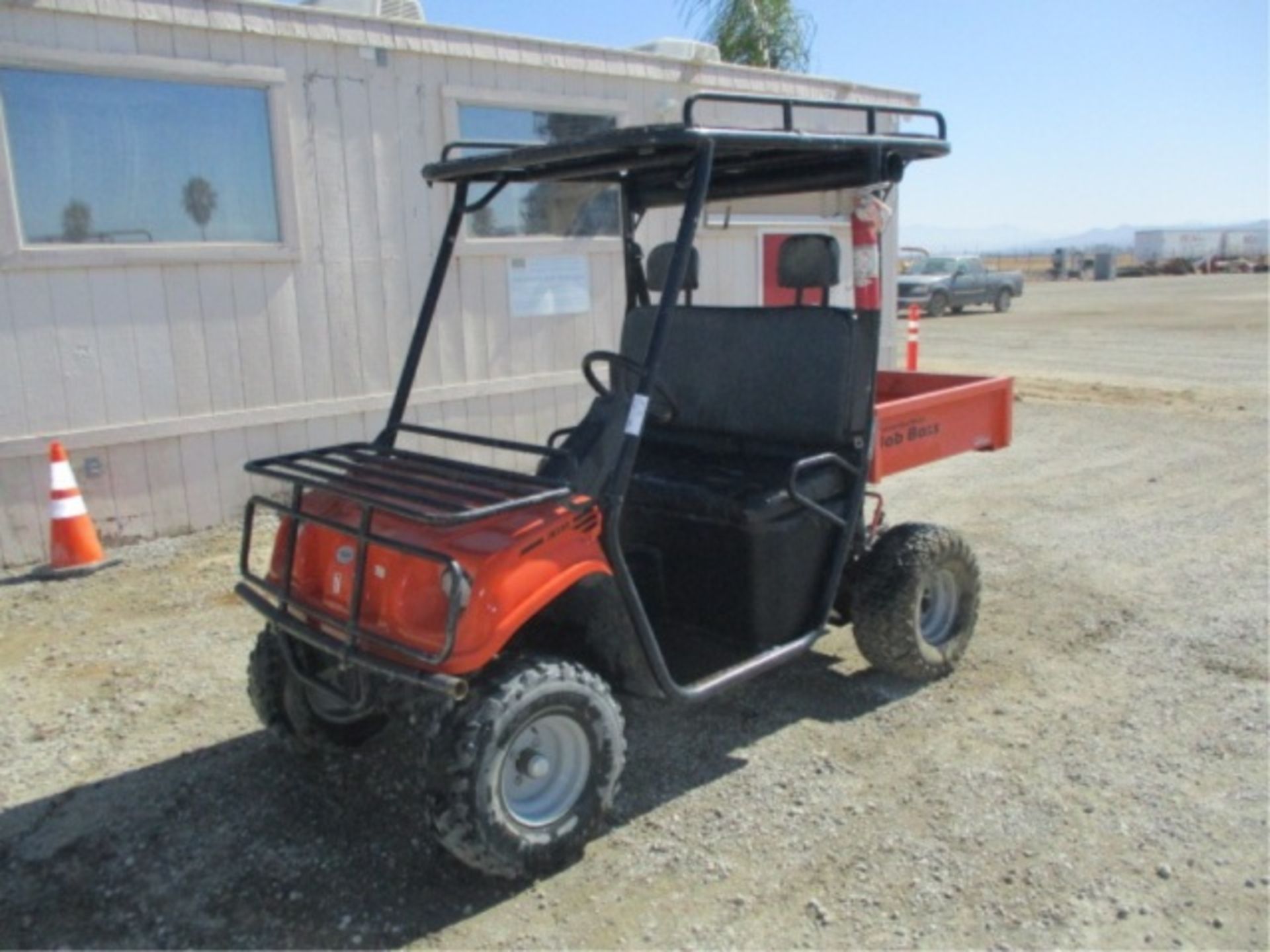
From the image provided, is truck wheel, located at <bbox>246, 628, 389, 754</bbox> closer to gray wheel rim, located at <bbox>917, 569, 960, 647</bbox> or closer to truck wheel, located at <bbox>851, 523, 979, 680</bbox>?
truck wheel, located at <bbox>851, 523, 979, 680</bbox>

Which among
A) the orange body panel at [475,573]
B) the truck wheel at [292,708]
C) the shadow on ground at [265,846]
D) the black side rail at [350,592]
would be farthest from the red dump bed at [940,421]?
the truck wheel at [292,708]

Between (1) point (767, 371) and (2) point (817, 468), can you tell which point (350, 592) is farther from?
(1) point (767, 371)

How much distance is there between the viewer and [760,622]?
3521 millimetres

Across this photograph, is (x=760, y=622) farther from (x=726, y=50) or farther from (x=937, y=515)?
(x=726, y=50)

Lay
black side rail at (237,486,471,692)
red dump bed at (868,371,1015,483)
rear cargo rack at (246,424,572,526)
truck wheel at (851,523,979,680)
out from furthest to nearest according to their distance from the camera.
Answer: red dump bed at (868,371,1015,483), truck wheel at (851,523,979,680), rear cargo rack at (246,424,572,526), black side rail at (237,486,471,692)

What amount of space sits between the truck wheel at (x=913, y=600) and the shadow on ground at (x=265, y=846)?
246mm

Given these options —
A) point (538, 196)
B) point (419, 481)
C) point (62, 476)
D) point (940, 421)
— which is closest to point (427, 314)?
point (419, 481)

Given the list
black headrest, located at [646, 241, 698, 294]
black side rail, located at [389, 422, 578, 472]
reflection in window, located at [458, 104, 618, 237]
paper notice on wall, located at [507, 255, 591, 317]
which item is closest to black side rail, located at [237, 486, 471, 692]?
black side rail, located at [389, 422, 578, 472]

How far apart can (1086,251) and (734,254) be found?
45193 mm

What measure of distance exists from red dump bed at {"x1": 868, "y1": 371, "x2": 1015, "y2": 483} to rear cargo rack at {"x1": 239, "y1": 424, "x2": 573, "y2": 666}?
1.47m

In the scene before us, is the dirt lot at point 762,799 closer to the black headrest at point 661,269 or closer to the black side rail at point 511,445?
the black side rail at point 511,445

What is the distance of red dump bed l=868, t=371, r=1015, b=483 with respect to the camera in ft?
13.2

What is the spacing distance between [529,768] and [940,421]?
2.39 metres

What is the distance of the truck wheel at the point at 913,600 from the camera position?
3.87 metres
